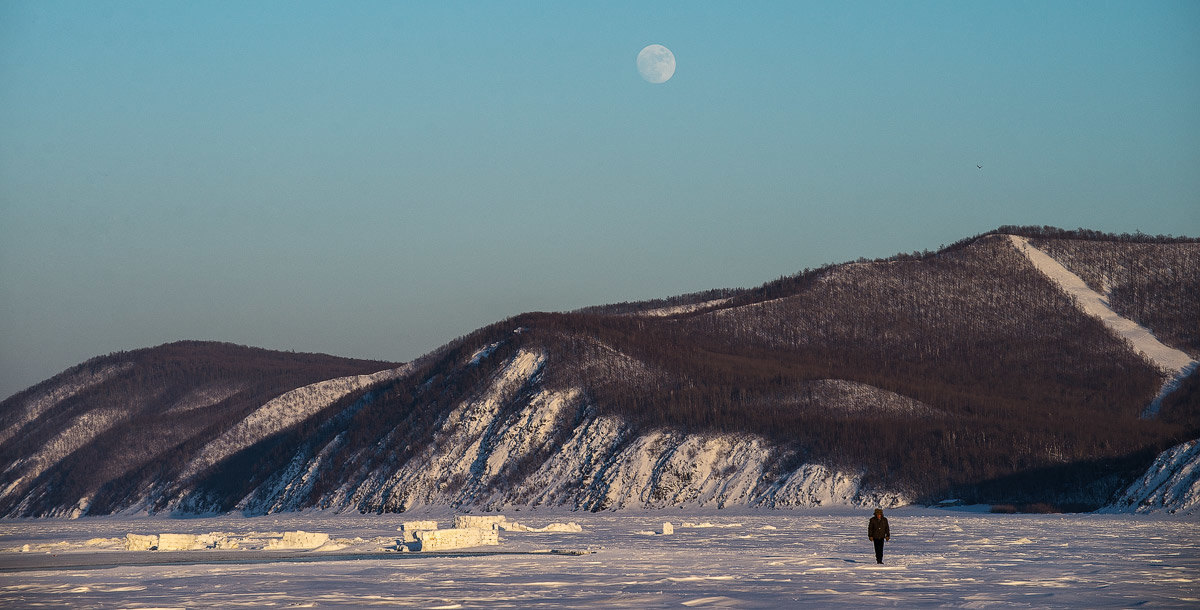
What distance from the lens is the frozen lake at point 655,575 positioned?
34.0 meters

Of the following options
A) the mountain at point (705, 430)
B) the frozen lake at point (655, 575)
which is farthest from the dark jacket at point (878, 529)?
the mountain at point (705, 430)

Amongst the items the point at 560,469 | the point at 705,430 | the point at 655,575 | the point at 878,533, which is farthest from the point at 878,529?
the point at 560,469

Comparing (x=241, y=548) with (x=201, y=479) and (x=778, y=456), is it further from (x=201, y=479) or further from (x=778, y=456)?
(x=201, y=479)

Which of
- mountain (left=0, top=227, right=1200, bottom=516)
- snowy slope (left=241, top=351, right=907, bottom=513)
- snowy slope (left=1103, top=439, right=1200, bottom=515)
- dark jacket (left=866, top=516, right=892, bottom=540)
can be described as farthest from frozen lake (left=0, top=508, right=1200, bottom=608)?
snowy slope (left=241, top=351, right=907, bottom=513)

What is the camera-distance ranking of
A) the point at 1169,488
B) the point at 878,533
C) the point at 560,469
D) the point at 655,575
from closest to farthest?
the point at 655,575
the point at 878,533
the point at 1169,488
the point at 560,469

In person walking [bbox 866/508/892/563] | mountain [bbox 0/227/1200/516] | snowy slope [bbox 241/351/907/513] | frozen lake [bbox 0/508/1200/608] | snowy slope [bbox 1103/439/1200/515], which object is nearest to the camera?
frozen lake [bbox 0/508/1200/608]

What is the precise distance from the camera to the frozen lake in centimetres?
3397

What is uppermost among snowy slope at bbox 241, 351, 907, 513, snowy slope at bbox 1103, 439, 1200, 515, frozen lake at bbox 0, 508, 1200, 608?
snowy slope at bbox 241, 351, 907, 513

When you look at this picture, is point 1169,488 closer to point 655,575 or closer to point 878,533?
point 878,533

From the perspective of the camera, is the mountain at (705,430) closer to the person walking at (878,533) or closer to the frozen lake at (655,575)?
the frozen lake at (655,575)

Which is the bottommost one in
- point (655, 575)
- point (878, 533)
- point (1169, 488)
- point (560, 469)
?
point (655, 575)

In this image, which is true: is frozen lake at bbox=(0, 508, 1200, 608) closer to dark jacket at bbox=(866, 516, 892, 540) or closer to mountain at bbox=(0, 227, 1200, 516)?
dark jacket at bbox=(866, 516, 892, 540)

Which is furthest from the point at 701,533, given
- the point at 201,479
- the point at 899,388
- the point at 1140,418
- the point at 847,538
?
the point at 201,479

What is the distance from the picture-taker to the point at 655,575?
4159 cm
